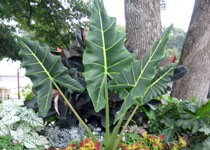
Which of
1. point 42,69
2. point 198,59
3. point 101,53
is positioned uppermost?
point 101,53

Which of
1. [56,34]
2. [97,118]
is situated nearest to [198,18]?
[97,118]

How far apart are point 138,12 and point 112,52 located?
7.00 feet

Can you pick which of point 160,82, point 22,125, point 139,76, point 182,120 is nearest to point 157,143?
point 182,120

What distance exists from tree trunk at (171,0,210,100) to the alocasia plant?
213cm

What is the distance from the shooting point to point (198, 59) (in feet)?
11.1

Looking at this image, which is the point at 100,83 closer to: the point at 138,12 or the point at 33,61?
the point at 33,61

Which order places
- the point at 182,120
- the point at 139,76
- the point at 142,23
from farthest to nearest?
1. the point at 142,23
2. the point at 182,120
3. the point at 139,76

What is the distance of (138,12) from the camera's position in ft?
10.7

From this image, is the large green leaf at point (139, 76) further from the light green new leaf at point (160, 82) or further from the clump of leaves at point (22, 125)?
the clump of leaves at point (22, 125)

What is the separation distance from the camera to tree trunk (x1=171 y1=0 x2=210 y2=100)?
3371 millimetres

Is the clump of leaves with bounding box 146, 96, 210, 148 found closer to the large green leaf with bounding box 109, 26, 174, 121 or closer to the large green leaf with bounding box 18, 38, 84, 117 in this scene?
the large green leaf with bounding box 109, 26, 174, 121

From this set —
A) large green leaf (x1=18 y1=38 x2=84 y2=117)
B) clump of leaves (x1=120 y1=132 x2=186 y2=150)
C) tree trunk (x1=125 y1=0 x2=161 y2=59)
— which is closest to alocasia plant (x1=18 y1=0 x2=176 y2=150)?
large green leaf (x1=18 y1=38 x2=84 y2=117)

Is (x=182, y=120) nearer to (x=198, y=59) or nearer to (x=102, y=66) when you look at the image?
(x=102, y=66)

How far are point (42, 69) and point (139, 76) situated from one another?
24.3 inches
